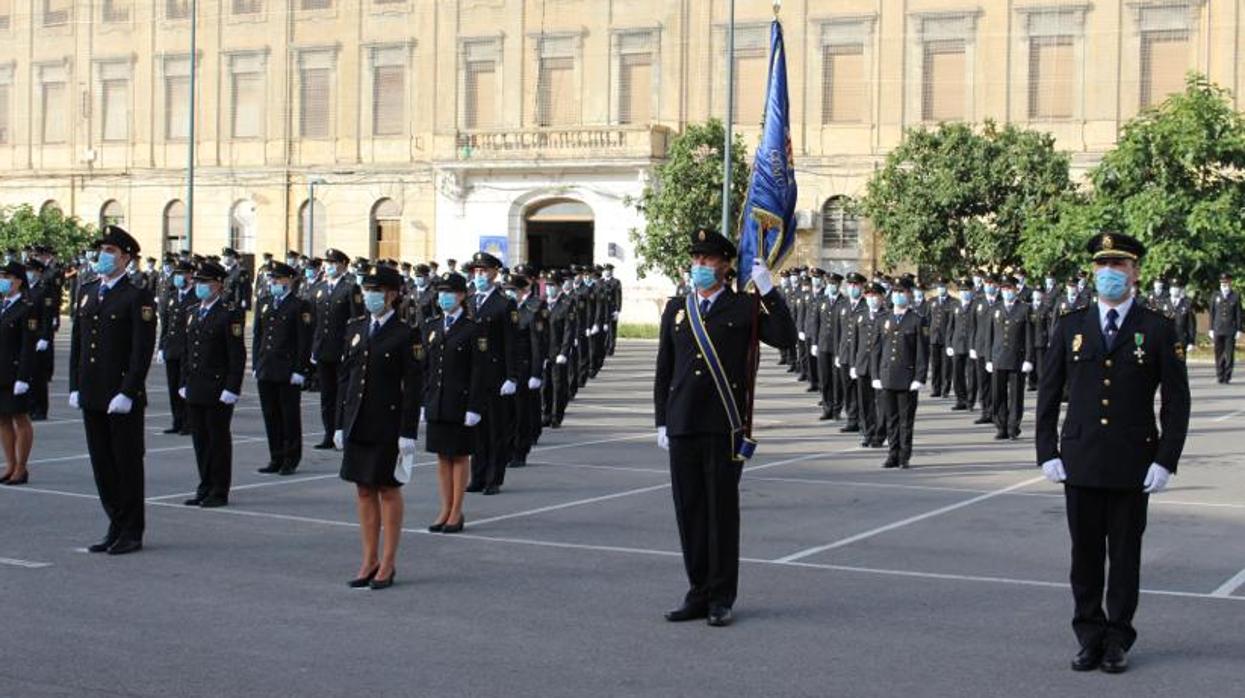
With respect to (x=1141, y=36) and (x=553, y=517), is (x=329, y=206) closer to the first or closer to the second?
(x=1141, y=36)

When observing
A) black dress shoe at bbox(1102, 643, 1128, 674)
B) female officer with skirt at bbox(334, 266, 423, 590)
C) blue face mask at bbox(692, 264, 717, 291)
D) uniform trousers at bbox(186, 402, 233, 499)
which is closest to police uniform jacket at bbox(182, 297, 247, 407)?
uniform trousers at bbox(186, 402, 233, 499)

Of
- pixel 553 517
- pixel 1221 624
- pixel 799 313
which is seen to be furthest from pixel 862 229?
pixel 1221 624

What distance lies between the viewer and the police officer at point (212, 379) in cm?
1302

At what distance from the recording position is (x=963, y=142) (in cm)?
3994

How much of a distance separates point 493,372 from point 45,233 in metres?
38.9

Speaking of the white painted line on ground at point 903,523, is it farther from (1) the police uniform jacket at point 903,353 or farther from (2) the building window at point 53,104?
(2) the building window at point 53,104

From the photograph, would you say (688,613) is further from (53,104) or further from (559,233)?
(53,104)

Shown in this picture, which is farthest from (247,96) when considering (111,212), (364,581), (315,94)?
(364,581)

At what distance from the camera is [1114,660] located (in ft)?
25.3

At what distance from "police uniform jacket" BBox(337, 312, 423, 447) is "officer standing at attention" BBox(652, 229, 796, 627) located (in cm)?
170

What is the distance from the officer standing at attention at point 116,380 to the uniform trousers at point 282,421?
3.92 metres

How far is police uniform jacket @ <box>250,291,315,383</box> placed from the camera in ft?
51.8

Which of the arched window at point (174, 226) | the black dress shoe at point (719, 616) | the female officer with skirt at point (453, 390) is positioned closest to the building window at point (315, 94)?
the arched window at point (174, 226)

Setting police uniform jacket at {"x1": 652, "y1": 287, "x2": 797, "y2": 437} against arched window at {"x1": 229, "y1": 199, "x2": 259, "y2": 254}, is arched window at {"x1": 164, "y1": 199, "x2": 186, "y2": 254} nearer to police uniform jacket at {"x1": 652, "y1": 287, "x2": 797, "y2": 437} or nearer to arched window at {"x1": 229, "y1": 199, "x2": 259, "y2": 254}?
arched window at {"x1": 229, "y1": 199, "x2": 259, "y2": 254}
